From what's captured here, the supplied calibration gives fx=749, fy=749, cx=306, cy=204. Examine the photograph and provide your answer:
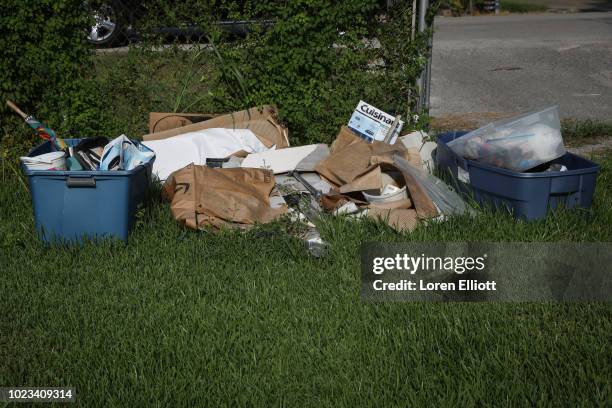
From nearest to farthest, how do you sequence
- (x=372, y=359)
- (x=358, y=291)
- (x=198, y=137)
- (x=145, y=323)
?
(x=372, y=359) < (x=145, y=323) < (x=358, y=291) < (x=198, y=137)

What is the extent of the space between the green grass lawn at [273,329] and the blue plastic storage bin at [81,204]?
111 millimetres

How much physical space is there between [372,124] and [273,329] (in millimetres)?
2853

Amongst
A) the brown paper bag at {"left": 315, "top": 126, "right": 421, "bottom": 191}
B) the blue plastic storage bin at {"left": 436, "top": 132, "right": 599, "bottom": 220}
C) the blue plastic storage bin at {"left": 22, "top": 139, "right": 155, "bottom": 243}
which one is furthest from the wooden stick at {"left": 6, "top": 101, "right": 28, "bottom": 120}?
the blue plastic storage bin at {"left": 436, "top": 132, "right": 599, "bottom": 220}

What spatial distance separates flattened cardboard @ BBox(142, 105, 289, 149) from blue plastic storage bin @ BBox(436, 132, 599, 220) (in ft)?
5.84

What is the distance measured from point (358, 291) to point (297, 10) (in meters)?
2.96

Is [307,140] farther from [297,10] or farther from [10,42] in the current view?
[10,42]

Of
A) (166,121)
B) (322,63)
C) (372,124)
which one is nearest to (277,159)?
(372,124)

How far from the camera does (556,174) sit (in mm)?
4668

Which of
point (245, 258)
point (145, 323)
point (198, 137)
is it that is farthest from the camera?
point (198, 137)

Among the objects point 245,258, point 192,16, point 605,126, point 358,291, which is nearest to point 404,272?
point 358,291

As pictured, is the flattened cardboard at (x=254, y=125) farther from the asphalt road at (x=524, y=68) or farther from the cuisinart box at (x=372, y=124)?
the asphalt road at (x=524, y=68)

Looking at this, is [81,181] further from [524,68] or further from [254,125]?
[524,68]

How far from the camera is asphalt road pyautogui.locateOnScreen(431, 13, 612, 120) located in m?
9.02

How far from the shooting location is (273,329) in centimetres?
368
